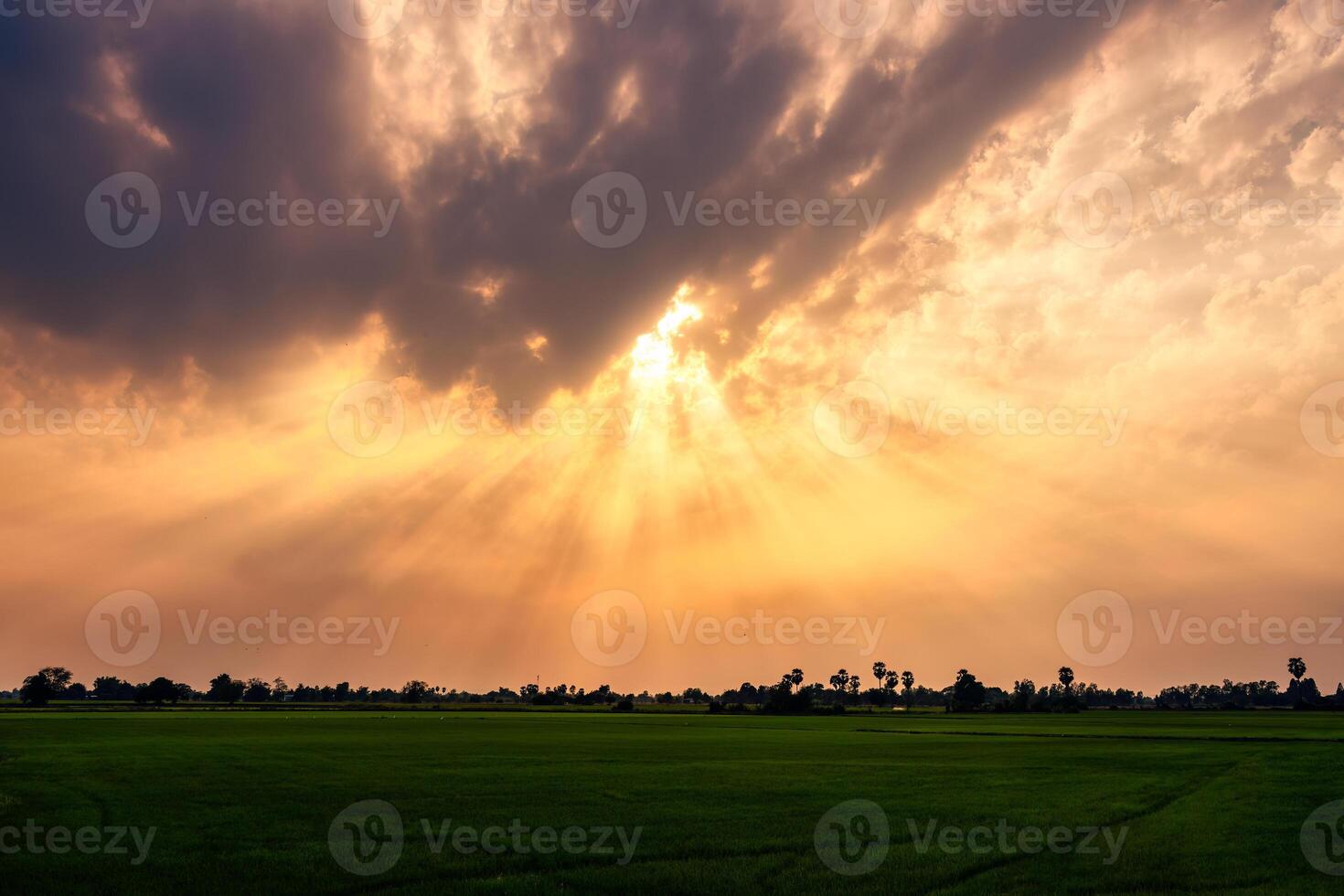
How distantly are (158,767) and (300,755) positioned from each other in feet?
34.1

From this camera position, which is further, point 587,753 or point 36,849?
point 587,753

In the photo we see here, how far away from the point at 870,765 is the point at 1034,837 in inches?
1007

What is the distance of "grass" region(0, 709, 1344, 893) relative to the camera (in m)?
21.2

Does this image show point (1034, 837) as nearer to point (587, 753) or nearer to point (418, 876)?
point (418, 876)

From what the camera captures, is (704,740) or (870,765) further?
(704,740)

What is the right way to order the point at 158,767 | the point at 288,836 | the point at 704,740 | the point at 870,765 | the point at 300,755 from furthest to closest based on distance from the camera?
the point at 704,740
the point at 300,755
the point at 870,765
the point at 158,767
the point at 288,836

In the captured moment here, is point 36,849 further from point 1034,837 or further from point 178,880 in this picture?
point 1034,837

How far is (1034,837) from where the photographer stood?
26562 mm

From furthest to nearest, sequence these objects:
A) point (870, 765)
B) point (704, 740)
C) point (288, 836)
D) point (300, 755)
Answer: point (704, 740), point (300, 755), point (870, 765), point (288, 836)

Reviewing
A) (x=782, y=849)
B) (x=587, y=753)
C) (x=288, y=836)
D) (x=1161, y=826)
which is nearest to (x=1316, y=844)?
(x=1161, y=826)

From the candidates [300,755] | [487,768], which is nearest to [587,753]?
[487,768]

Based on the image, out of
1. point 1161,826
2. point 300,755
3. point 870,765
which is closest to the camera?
point 1161,826

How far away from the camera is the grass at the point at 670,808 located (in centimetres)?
2122

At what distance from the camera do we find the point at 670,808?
32.2m
